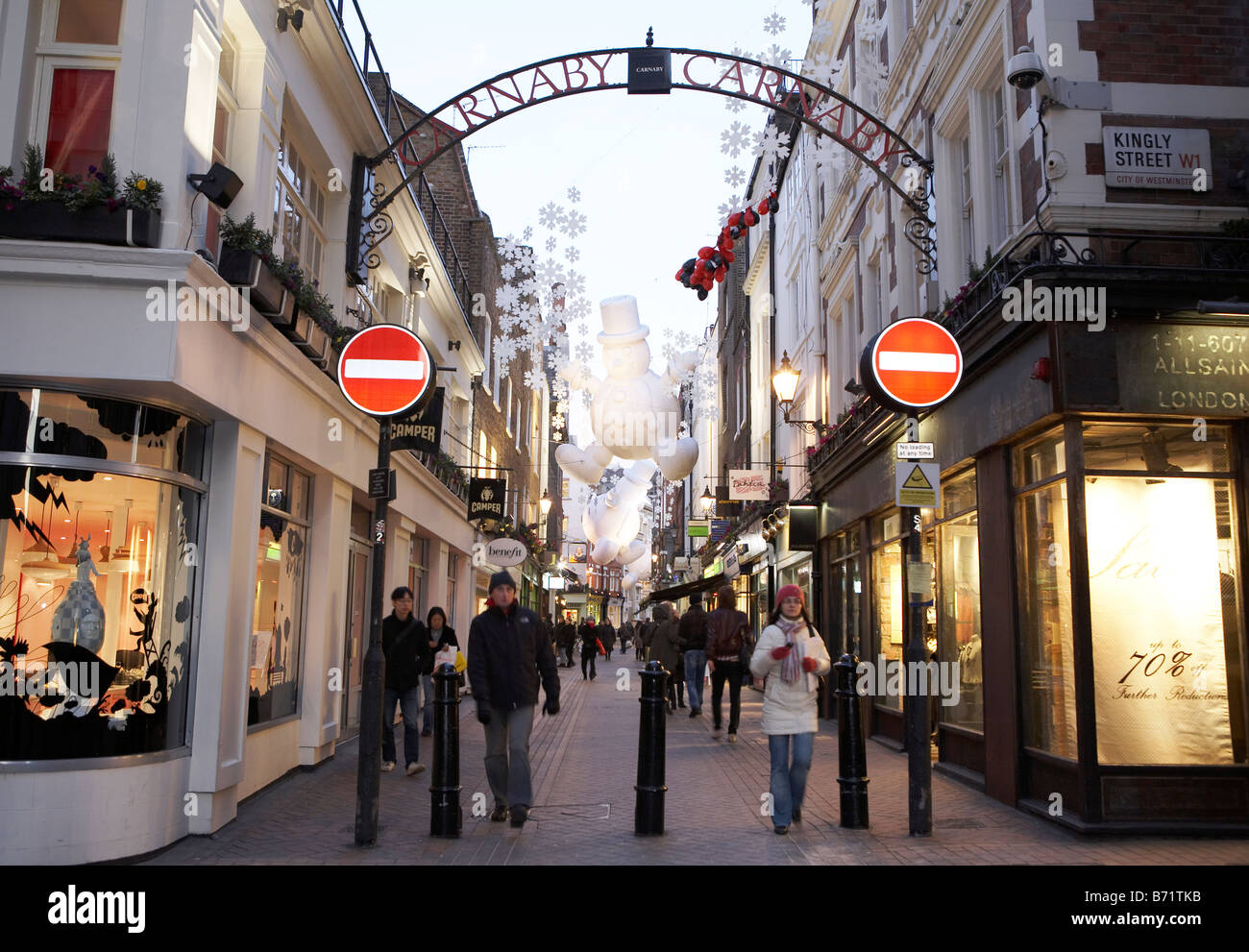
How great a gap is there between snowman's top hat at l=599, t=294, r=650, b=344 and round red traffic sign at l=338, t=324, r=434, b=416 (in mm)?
7815

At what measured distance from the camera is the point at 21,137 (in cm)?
733

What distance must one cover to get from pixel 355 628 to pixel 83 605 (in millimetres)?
7369

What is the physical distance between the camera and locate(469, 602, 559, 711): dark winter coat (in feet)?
26.3

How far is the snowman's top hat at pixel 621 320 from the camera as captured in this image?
1574cm

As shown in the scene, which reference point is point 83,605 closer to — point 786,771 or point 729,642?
point 786,771

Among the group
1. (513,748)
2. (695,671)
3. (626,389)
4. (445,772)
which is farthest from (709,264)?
(445,772)

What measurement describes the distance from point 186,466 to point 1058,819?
7003 millimetres

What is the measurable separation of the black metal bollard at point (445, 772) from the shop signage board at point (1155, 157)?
6.70 metres

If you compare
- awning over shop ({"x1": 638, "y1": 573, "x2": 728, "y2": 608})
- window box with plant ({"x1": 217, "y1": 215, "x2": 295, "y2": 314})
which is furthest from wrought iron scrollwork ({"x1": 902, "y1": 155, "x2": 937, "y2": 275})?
awning over shop ({"x1": 638, "y1": 573, "x2": 728, "y2": 608})

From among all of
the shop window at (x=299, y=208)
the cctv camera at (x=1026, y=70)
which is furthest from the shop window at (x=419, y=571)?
the cctv camera at (x=1026, y=70)

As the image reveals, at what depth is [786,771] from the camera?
7.84m

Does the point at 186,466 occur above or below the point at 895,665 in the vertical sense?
above
